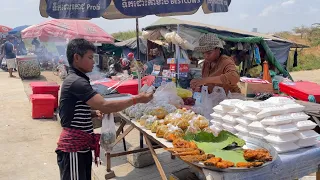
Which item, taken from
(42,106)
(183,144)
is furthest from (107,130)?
(42,106)

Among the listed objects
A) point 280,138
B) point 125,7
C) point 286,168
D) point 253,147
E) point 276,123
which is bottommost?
point 286,168

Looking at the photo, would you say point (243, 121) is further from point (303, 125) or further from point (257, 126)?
point (303, 125)

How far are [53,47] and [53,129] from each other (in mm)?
14857

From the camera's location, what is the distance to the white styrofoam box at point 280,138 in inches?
92.2

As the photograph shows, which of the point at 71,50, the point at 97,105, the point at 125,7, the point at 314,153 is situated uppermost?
the point at 125,7

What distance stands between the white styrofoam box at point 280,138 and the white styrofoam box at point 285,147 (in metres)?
0.04

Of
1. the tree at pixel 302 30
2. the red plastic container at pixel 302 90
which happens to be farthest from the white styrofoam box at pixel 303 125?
the tree at pixel 302 30

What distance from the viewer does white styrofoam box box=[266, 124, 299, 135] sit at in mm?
2339

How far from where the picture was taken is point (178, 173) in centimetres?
313

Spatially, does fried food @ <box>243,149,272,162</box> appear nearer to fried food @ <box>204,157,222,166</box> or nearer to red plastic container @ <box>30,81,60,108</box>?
fried food @ <box>204,157,222,166</box>

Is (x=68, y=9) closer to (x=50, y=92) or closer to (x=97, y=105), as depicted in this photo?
(x=97, y=105)

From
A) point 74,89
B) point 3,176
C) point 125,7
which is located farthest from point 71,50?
point 3,176

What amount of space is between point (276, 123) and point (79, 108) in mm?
1623

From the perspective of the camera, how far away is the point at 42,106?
289 inches
